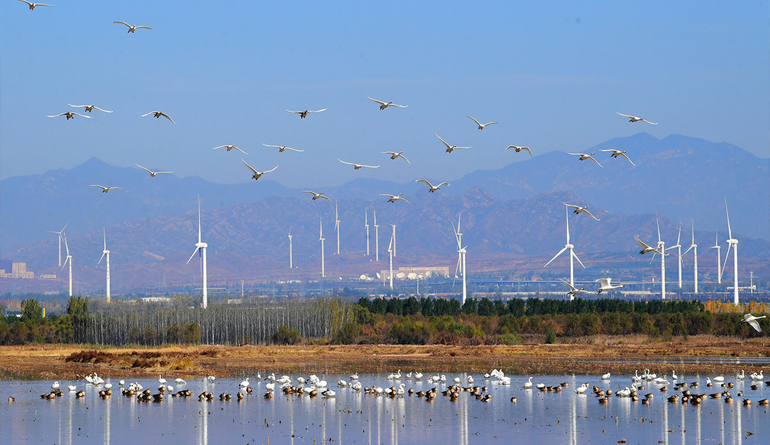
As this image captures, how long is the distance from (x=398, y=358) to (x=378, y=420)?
36.1 meters

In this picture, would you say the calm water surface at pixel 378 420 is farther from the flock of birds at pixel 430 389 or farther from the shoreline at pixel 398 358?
the shoreline at pixel 398 358

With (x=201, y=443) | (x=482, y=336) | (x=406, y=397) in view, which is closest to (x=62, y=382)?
(x=406, y=397)

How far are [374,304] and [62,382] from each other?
232 ft

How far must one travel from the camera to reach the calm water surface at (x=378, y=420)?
3500 centimetres

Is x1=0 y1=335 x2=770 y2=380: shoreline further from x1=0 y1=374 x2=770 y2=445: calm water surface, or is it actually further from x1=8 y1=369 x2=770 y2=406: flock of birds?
x1=0 y1=374 x2=770 y2=445: calm water surface

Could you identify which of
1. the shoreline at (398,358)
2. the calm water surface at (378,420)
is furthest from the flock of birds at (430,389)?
the shoreline at (398,358)

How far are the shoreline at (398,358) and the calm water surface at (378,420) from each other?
12.5 metres

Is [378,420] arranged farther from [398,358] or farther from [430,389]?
[398,358]

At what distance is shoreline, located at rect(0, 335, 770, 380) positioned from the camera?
201ft

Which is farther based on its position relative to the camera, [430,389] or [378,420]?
[430,389]

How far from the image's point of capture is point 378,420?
39.0 metres

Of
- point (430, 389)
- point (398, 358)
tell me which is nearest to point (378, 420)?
point (430, 389)

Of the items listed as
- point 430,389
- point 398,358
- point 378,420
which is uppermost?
point 430,389

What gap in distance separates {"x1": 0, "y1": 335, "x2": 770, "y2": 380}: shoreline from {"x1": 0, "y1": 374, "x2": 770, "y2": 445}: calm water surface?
12524 mm
